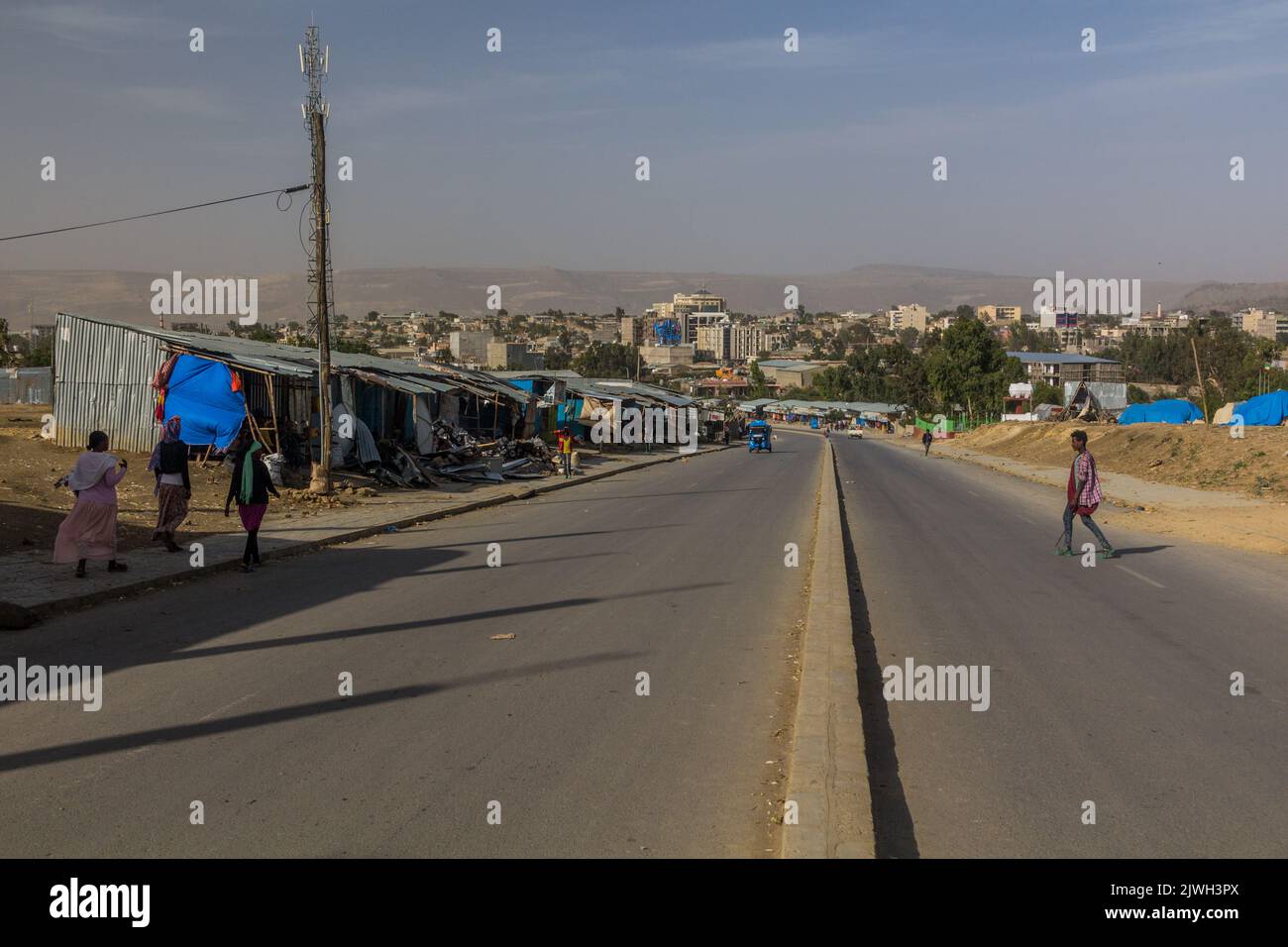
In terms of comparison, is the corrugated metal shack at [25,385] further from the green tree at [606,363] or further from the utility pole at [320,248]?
the green tree at [606,363]

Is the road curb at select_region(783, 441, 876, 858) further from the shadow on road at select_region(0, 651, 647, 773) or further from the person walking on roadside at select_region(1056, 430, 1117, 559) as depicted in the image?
the person walking on roadside at select_region(1056, 430, 1117, 559)

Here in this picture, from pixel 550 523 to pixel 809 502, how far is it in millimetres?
7235

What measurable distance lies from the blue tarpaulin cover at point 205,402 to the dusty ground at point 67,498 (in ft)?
2.51

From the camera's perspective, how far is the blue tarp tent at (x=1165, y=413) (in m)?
56.1

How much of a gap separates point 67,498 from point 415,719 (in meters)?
16.0

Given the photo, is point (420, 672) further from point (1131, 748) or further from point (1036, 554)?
point (1036, 554)

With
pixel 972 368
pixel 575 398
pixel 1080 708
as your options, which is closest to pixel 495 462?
pixel 575 398

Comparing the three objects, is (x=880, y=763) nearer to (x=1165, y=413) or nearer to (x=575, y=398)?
(x=575, y=398)

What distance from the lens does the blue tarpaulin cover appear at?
81.0ft

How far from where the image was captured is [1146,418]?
190ft

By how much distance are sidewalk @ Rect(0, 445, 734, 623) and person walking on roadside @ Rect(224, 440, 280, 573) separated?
15.5 inches

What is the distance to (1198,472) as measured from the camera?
1377 inches
